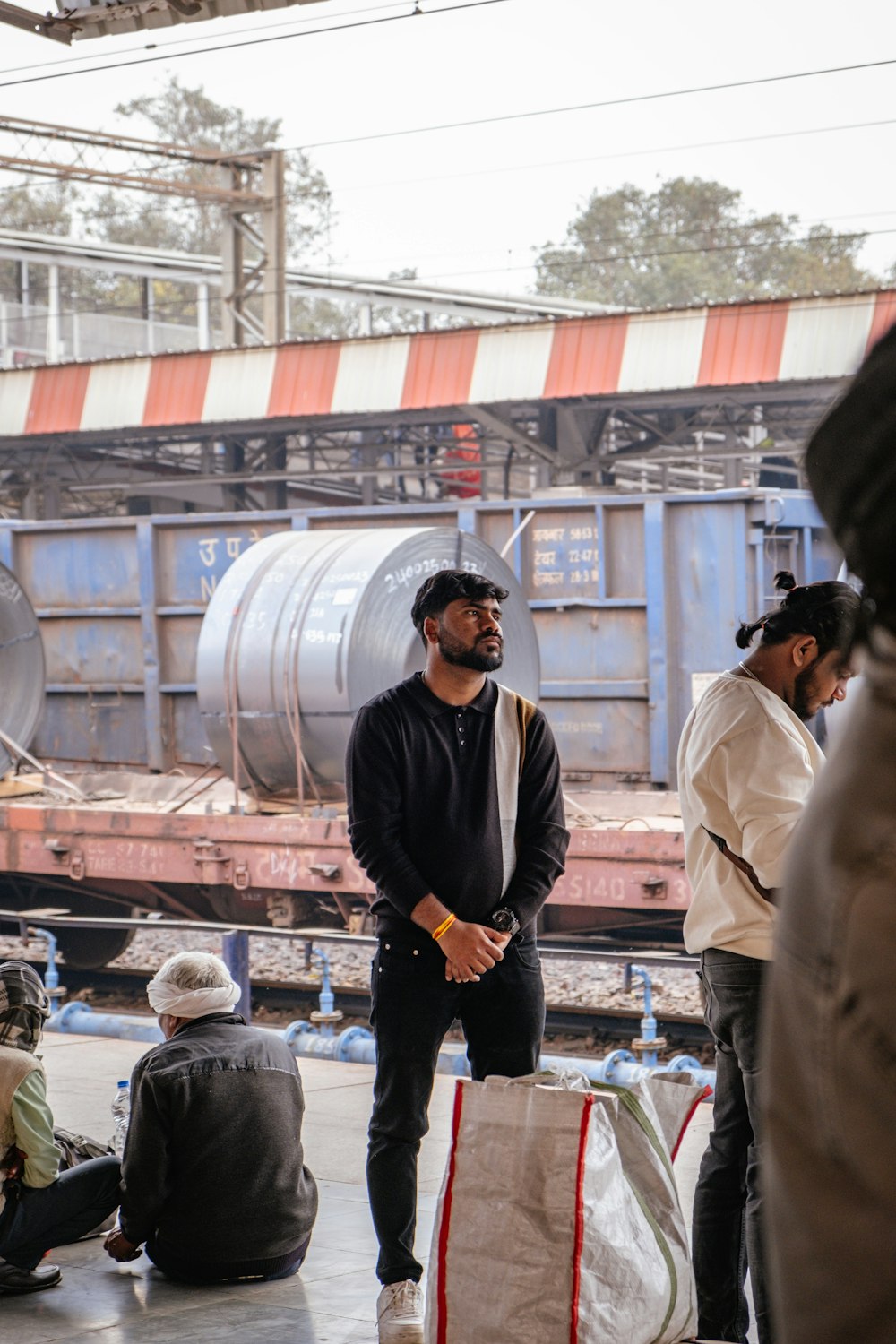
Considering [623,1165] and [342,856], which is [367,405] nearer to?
[342,856]

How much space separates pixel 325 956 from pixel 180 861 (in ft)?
7.90

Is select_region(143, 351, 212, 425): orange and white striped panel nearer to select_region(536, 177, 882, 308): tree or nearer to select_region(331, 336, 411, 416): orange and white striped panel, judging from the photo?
select_region(331, 336, 411, 416): orange and white striped panel

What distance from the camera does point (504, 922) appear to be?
168 inches

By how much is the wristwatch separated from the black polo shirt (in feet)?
0.14

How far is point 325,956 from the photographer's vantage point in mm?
8656

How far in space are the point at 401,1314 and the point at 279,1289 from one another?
792mm

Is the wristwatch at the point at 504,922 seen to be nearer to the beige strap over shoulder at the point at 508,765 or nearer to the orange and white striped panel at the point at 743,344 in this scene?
the beige strap over shoulder at the point at 508,765

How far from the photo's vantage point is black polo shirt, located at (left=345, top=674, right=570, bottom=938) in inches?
169

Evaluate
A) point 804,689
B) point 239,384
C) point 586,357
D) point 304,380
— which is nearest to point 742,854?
point 804,689

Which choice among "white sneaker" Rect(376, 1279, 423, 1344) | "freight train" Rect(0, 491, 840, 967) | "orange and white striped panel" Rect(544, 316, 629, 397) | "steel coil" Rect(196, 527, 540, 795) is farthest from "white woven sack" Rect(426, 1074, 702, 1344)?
"orange and white striped panel" Rect(544, 316, 629, 397)

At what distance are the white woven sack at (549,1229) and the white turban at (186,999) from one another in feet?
4.14

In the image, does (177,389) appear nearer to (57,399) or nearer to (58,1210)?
(57,399)

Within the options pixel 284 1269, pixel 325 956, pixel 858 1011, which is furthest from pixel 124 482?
pixel 858 1011

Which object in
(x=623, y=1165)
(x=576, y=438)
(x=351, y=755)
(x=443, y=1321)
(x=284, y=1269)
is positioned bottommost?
(x=284, y=1269)
